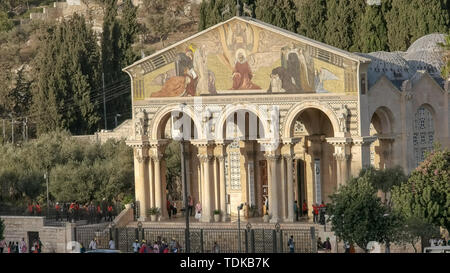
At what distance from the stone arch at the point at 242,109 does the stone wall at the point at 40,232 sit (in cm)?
718

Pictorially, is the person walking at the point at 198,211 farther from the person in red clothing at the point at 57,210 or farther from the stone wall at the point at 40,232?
the person in red clothing at the point at 57,210

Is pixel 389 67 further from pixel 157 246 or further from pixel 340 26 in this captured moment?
pixel 340 26

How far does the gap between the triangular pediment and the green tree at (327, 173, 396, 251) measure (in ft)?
25.9

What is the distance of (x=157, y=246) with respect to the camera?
34.8 m

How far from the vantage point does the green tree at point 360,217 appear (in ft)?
98.1

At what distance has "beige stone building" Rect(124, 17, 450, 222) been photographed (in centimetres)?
3816

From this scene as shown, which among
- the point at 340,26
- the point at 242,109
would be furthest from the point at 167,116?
the point at 340,26

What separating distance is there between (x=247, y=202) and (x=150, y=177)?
439cm

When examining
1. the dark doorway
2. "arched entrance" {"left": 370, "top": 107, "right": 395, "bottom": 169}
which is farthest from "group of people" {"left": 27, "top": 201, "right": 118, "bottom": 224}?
"arched entrance" {"left": 370, "top": 107, "right": 395, "bottom": 169}

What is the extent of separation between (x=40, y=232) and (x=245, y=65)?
35.2 feet

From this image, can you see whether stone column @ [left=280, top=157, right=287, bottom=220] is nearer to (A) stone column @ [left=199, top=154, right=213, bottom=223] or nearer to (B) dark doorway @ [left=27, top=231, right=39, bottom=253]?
(A) stone column @ [left=199, top=154, right=213, bottom=223]

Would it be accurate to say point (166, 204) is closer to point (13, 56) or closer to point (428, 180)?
point (428, 180)

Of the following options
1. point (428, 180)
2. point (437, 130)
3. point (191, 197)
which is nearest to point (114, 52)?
point (191, 197)

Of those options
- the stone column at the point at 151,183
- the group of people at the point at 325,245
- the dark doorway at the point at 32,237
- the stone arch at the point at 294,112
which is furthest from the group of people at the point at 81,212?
the group of people at the point at 325,245
